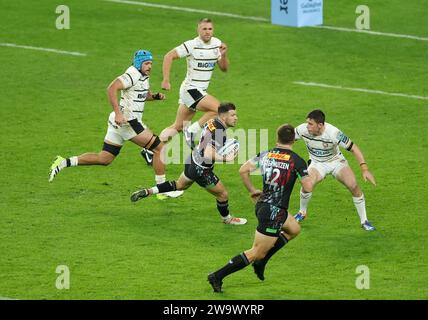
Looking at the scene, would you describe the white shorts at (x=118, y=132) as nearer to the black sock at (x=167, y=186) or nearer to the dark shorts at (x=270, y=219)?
the black sock at (x=167, y=186)

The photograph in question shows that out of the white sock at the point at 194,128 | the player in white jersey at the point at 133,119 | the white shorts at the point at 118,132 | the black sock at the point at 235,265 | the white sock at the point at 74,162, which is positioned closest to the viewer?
the black sock at the point at 235,265

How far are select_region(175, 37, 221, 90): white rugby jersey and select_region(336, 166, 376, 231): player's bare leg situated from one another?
4216 millimetres

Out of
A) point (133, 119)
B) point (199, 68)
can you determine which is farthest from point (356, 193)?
point (199, 68)

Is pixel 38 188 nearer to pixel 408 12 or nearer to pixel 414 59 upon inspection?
pixel 414 59

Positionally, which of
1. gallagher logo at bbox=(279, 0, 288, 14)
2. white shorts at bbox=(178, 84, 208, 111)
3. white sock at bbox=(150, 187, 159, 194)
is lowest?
white sock at bbox=(150, 187, 159, 194)

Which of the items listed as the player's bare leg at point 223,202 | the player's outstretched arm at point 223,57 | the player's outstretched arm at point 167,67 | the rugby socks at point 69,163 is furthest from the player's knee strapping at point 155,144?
the player's outstretched arm at point 223,57

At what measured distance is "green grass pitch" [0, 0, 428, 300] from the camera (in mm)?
16703

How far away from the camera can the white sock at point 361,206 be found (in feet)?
61.2

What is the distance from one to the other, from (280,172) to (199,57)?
6.36 metres

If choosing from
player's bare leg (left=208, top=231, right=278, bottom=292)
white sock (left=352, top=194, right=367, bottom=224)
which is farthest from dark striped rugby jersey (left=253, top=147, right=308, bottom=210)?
white sock (left=352, top=194, right=367, bottom=224)

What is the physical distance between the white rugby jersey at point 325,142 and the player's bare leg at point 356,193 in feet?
1.00

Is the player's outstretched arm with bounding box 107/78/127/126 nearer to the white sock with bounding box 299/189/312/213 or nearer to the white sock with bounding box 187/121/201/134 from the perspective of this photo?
the white sock with bounding box 187/121/201/134

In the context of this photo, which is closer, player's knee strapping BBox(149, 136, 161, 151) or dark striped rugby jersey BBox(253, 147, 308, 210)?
dark striped rugby jersey BBox(253, 147, 308, 210)
